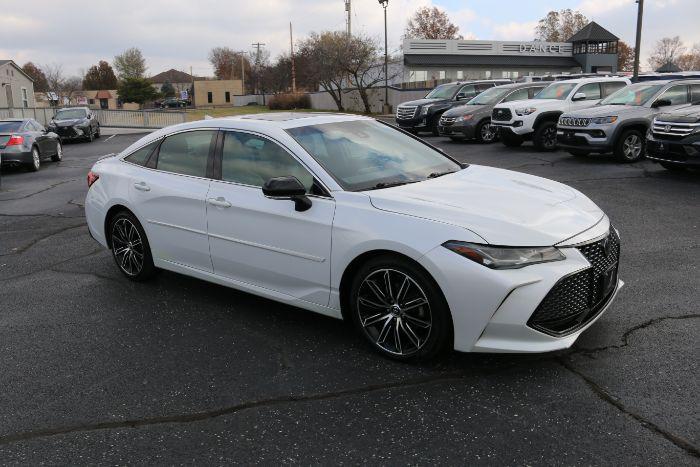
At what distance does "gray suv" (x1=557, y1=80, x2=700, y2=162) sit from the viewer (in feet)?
41.3

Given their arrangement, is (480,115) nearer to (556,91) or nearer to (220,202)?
(556,91)

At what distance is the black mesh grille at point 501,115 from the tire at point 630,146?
397 cm

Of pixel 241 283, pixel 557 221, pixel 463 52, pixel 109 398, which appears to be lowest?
pixel 109 398

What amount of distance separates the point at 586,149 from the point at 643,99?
152cm

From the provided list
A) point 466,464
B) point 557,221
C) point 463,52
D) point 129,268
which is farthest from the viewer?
point 463,52

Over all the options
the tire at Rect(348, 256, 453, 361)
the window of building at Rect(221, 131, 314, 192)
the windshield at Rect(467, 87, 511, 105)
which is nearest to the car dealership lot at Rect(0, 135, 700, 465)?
the tire at Rect(348, 256, 453, 361)

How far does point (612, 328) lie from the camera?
4.36 meters

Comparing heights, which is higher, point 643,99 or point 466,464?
point 643,99

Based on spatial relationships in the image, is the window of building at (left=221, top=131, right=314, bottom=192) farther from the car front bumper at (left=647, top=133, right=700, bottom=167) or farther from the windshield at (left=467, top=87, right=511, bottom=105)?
the windshield at (left=467, top=87, right=511, bottom=105)

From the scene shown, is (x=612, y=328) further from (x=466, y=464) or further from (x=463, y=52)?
(x=463, y=52)

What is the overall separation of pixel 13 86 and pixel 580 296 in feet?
186

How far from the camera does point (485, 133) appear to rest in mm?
18656

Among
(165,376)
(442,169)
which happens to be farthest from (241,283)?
(442,169)

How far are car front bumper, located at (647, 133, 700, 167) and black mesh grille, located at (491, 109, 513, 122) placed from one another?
572cm
